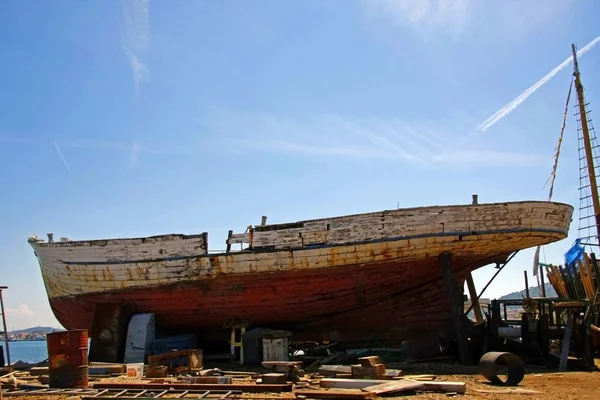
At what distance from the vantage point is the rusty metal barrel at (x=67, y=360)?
8.65m

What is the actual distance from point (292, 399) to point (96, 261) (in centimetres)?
1003

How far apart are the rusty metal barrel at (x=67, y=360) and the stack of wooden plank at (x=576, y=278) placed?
12.6 meters

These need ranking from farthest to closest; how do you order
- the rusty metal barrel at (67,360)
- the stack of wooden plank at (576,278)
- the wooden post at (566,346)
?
the stack of wooden plank at (576,278)
the wooden post at (566,346)
the rusty metal barrel at (67,360)

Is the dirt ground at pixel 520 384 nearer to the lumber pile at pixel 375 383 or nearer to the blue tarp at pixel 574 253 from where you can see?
the lumber pile at pixel 375 383

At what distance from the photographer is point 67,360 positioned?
873cm

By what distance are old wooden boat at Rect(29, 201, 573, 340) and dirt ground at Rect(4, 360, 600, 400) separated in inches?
88.0

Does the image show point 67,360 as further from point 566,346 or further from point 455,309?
point 566,346

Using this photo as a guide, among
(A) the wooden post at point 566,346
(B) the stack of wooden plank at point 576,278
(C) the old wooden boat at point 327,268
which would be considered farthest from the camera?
(B) the stack of wooden plank at point 576,278

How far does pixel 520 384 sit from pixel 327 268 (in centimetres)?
536

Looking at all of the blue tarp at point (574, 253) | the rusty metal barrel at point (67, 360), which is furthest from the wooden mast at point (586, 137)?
the rusty metal barrel at point (67, 360)

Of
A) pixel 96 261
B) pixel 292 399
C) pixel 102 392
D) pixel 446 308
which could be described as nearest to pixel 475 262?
pixel 446 308

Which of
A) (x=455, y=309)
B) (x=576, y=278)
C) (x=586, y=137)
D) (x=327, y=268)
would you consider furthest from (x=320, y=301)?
(x=586, y=137)

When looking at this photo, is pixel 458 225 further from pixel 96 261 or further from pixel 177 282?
pixel 96 261

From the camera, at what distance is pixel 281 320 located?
13805 mm
